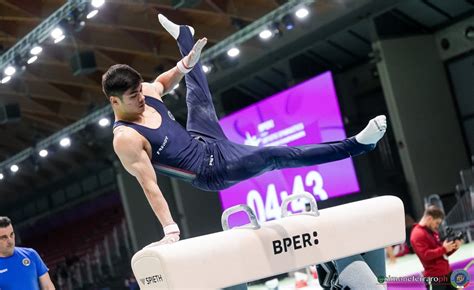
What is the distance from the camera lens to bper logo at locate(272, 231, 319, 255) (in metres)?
3.49

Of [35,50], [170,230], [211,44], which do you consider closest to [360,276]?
[170,230]

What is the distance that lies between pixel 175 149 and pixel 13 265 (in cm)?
174

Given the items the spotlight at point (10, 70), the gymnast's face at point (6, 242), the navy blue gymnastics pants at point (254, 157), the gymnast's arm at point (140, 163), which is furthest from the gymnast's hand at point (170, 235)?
the spotlight at point (10, 70)

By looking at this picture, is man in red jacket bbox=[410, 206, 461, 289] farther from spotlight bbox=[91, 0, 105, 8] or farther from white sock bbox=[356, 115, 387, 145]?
spotlight bbox=[91, 0, 105, 8]

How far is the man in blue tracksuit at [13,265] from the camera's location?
4820 mm

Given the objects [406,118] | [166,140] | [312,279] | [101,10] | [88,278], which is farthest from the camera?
[88,278]

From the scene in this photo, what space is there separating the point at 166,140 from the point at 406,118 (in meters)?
11.3

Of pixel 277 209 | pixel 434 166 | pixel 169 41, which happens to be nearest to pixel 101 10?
pixel 169 41

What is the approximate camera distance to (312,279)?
1206cm

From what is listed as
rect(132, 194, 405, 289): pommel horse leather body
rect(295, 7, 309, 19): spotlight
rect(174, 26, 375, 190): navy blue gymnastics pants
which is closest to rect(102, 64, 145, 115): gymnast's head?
rect(174, 26, 375, 190): navy blue gymnastics pants

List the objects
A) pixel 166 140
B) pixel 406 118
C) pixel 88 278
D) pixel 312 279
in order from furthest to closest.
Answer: pixel 88 278, pixel 406 118, pixel 312 279, pixel 166 140

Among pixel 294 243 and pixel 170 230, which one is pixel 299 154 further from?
pixel 170 230

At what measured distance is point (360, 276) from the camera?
3857mm

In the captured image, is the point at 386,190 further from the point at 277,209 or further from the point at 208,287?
the point at 208,287
